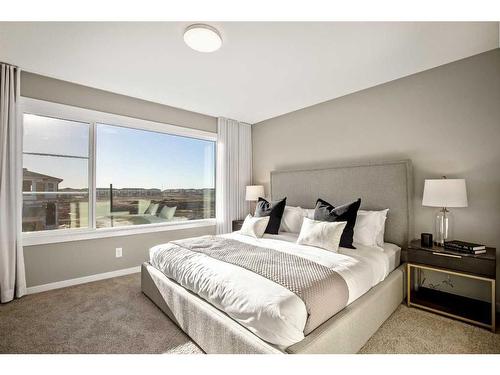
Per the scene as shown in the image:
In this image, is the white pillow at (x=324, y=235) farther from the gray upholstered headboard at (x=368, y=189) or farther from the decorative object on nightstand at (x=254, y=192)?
the decorative object on nightstand at (x=254, y=192)

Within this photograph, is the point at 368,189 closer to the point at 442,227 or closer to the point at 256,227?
the point at 442,227

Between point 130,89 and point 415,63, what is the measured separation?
334 cm

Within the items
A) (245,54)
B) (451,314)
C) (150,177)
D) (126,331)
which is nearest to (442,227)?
(451,314)

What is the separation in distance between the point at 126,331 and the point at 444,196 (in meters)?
3.03

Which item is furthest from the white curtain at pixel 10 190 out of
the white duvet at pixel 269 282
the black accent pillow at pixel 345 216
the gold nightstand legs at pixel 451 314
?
the gold nightstand legs at pixel 451 314

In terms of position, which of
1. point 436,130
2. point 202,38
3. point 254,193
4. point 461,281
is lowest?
point 461,281

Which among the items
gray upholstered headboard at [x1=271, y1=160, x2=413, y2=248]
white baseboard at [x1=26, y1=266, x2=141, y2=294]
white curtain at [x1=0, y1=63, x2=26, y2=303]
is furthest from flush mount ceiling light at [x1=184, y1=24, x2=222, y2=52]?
white baseboard at [x1=26, y1=266, x2=141, y2=294]

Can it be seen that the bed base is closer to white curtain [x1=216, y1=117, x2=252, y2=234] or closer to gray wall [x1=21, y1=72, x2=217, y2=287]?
gray wall [x1=21, y1=72, x2=217, y2=287]

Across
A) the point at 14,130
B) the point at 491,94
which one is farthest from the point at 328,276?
the point at 14,130

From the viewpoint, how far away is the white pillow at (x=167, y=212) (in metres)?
3.94

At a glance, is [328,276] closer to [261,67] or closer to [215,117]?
[261,67]

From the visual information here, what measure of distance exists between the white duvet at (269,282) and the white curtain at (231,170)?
1.66 metres

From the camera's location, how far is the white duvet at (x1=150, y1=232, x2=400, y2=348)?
4.40 feet

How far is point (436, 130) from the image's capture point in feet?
8.49
